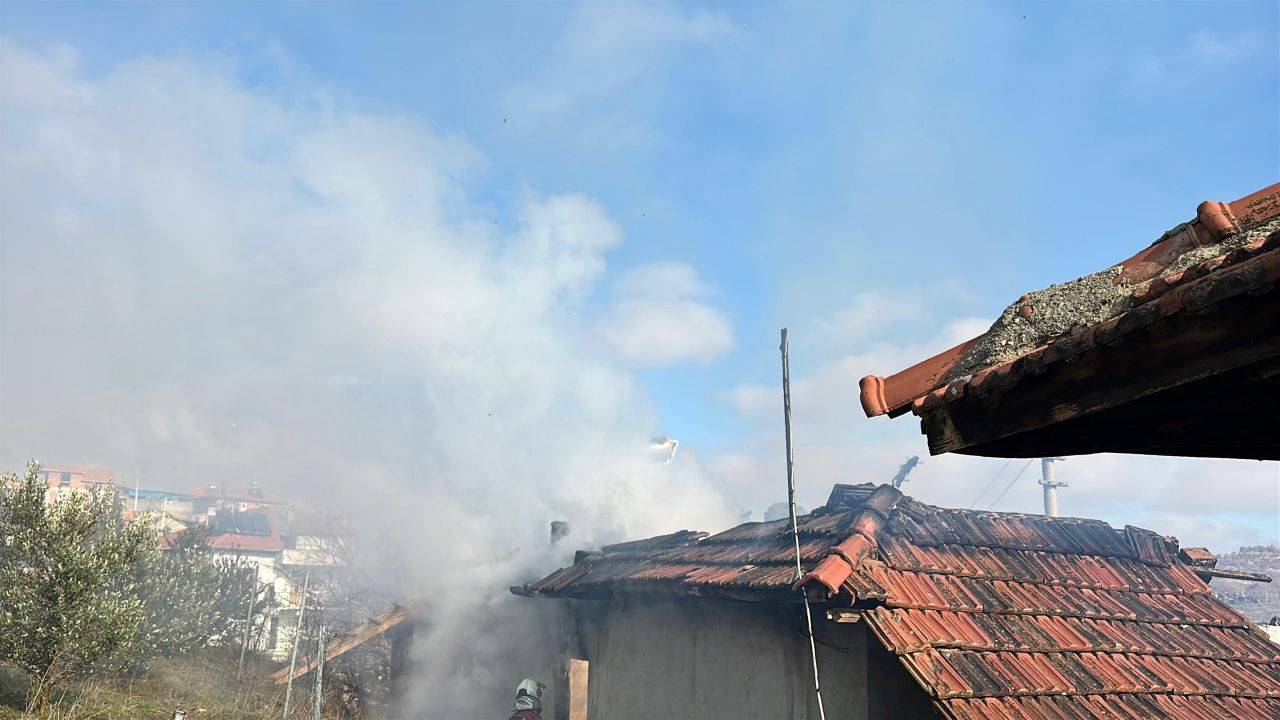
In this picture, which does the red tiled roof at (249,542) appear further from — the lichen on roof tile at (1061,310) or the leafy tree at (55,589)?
the lichen on roof tile at (1061,310)

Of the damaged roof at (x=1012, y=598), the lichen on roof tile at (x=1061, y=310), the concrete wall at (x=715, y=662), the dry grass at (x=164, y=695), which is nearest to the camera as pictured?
the lichen on roof tile at (x=1061, y=310)

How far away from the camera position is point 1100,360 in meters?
2.49

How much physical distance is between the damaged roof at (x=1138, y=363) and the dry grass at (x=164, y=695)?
1416 centimetres

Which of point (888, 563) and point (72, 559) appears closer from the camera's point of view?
point (888, 563)

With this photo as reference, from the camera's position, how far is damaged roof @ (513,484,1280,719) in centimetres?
721

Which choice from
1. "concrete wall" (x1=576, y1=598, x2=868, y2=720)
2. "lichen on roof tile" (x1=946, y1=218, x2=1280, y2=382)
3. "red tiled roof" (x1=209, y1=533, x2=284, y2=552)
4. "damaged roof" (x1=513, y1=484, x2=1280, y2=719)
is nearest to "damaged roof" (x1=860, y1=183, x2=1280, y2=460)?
"lichen on roof tile" (x1=946, y1=218, x2=1280, y2=382)

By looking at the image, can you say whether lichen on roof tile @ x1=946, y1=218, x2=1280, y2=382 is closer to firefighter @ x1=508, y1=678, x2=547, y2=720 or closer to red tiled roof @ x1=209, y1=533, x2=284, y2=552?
firefighter @ x1=508, y1=678, x2=547, y2=720

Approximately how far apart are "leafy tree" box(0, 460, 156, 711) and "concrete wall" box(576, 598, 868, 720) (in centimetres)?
801

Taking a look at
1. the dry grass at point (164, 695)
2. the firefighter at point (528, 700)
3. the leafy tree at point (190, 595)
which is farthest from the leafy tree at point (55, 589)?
the firefighter at point (528, 700)

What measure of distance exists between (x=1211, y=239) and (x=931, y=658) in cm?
524

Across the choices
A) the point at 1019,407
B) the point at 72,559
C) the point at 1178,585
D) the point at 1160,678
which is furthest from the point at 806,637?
the point at 72,559

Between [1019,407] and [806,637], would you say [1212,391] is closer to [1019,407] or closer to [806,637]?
[1019,407]

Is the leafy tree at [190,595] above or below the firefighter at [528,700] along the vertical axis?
above

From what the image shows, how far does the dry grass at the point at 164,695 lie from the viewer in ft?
43.9
